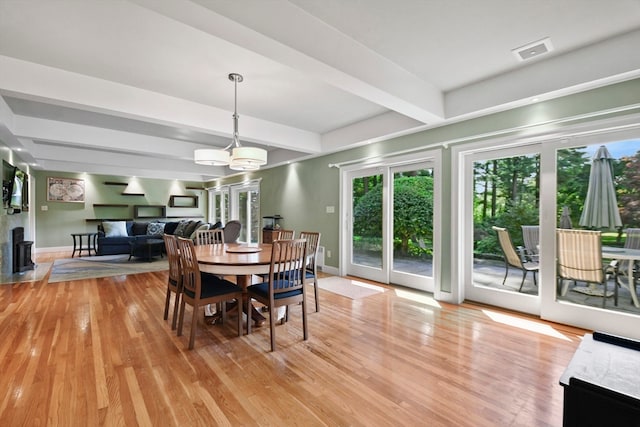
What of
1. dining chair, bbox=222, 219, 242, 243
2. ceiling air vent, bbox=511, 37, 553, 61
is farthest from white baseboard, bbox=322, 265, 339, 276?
ceiling air vent, bbox=511, 37, 553, 61

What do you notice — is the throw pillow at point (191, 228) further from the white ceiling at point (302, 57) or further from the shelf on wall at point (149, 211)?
the white ceiling at point (302, 57)

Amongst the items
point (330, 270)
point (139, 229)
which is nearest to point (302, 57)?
point (330, 270)

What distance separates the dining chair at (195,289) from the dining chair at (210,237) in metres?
1.68

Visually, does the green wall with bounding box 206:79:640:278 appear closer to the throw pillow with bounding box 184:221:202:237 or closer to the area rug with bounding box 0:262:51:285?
the throw pillow with bounding box 184:221:202:237

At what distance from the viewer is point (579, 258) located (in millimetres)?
3006

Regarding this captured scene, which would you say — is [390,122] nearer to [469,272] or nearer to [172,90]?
[469,272]

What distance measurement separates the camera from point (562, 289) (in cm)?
311

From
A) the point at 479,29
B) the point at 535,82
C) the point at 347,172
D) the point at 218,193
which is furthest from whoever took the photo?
the point at 218,193

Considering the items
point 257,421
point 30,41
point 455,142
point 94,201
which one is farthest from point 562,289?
point 94,201

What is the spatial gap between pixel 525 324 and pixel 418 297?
4.19ft

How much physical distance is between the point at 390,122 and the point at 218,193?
7509 mm

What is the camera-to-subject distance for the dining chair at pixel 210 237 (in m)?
4.44

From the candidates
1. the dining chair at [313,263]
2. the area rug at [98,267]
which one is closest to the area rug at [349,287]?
the dining chair at [313,263]

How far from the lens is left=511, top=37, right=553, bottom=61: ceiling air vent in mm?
2516
